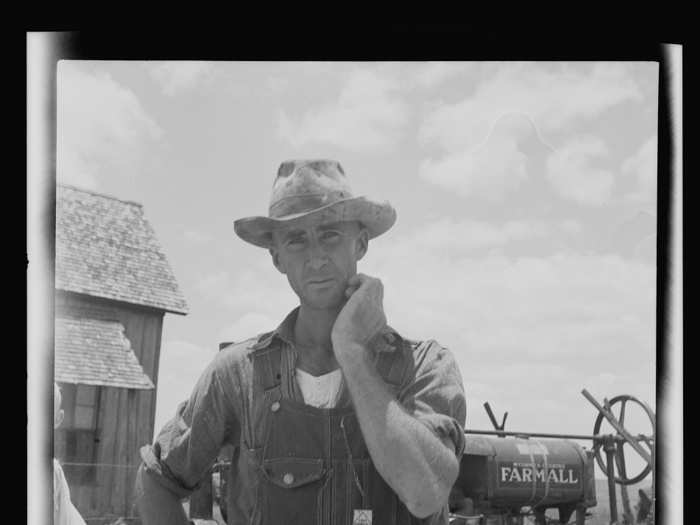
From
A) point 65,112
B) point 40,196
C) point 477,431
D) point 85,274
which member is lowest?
point 477,431

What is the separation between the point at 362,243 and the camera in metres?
4.54

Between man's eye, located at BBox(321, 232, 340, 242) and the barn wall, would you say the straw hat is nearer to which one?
man's eye, located at BBox(321, 232, 340, 242)

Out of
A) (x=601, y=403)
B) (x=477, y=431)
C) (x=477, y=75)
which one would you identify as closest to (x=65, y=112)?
(x=477, y=75)

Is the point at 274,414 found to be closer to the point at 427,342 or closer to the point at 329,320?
the point at 329,320

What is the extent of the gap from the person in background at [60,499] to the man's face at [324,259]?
1405mm

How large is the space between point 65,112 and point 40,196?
0.44 meters

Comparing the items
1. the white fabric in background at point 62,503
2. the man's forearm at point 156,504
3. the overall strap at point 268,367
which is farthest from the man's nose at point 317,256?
the white fabric in background at point 62,503

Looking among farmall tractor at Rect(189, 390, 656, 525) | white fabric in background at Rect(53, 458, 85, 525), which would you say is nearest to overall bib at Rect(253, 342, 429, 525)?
farmall tractor at Rect(189, 390, 656, 525)

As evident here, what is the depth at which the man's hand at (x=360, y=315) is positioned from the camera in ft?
14.4

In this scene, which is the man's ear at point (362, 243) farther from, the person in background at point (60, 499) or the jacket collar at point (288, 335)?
the person in background at point (60, 499)

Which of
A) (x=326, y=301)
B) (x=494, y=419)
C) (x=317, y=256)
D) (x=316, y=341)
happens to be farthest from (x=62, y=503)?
(x=494, y=419)
